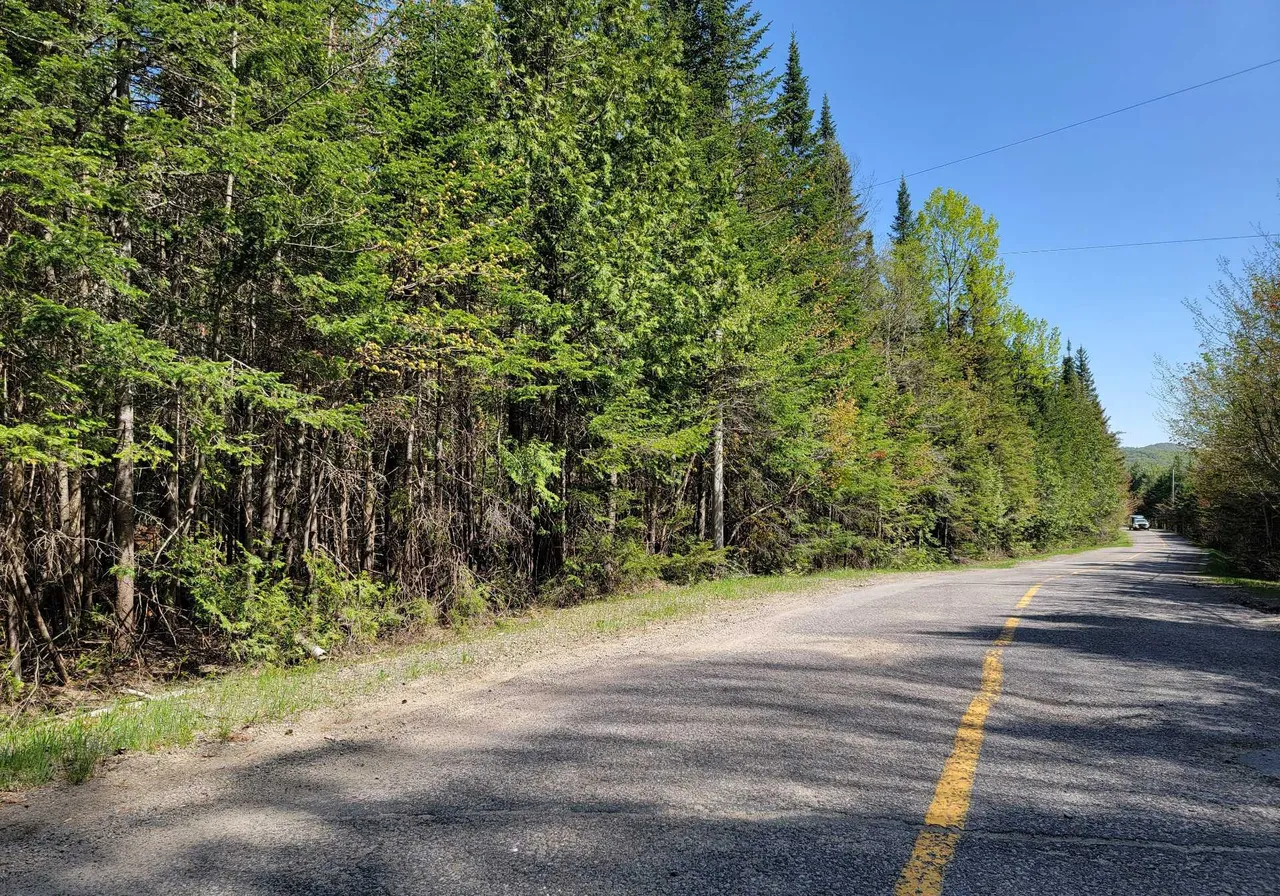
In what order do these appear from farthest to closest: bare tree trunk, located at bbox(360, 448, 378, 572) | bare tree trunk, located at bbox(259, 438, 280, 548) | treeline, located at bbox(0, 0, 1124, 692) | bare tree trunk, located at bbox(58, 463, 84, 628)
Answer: bare tree trunk, located at bbox(360, 448, 378, 572) < bare tree trunk, located at bbox(259, 438, 280, 548) < bare tree trunk, located at bbox(58, 463, 84, 628) < treeline, located at bbox(0, 0, 1124, 692)

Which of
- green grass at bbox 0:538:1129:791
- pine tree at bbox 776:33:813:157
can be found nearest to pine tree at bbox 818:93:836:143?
pine tree at bbox 776:33:813:157

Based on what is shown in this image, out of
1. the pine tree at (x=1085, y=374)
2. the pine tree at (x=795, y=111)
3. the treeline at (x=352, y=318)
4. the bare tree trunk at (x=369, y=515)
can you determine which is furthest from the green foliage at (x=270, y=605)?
the pine tree at (x=1085, y=374)

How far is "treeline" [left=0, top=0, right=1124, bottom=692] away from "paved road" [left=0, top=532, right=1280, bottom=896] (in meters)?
5.35

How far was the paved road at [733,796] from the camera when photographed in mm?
2961

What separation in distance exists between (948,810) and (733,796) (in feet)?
3.44

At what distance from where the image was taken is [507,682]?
22.4ft

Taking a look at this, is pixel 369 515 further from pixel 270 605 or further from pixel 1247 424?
pixel 1247 424

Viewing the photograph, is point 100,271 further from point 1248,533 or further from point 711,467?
point 1248,533

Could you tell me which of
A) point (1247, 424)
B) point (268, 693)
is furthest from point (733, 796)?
point (1247, 424)

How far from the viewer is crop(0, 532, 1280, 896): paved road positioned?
A: 296 centimetres

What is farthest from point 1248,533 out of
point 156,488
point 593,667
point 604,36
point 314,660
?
point 156,488

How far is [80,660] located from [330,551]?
12.0 feet

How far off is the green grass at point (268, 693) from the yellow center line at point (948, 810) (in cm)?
469

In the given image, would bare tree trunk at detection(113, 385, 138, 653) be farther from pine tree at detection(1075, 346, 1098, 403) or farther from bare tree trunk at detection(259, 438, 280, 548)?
pine tree at detection(1075, 346, 1098, 403)
